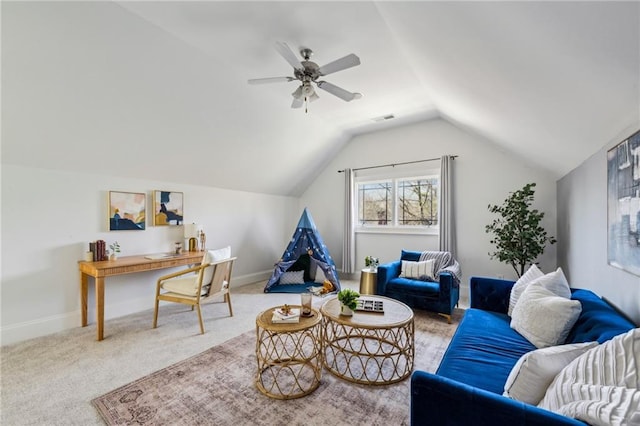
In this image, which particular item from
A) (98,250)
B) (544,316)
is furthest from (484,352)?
(98,250)

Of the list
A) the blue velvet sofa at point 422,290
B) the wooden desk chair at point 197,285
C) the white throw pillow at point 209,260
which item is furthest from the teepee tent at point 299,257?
the white throw pillow at point 209,260

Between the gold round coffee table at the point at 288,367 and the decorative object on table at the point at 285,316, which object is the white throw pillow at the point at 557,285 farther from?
the decorative object on table at the point at 285,316

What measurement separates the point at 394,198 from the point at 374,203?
0.45 metres

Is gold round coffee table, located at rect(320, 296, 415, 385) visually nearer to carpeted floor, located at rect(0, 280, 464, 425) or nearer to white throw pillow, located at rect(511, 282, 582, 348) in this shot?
carpeted floor, located at rect(0, 280, 464, 425)

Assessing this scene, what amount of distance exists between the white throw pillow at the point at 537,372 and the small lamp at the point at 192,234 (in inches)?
165

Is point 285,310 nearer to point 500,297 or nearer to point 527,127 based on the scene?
point 500,297

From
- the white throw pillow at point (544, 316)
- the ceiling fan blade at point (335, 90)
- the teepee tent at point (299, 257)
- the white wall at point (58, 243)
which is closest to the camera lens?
the white throw pillow at point (544, 316)

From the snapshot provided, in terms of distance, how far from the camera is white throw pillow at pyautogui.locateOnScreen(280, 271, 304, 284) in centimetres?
503

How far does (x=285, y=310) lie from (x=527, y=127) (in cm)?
285

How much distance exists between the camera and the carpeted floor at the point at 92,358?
1820 mm

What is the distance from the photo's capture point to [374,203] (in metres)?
5.48

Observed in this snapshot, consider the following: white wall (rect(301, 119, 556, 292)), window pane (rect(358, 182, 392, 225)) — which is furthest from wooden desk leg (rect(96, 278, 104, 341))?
window pane (rect(358, 182, 392, 225))

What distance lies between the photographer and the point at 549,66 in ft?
5.05

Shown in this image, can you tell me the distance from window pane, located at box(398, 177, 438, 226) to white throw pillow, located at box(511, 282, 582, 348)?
113 inches
